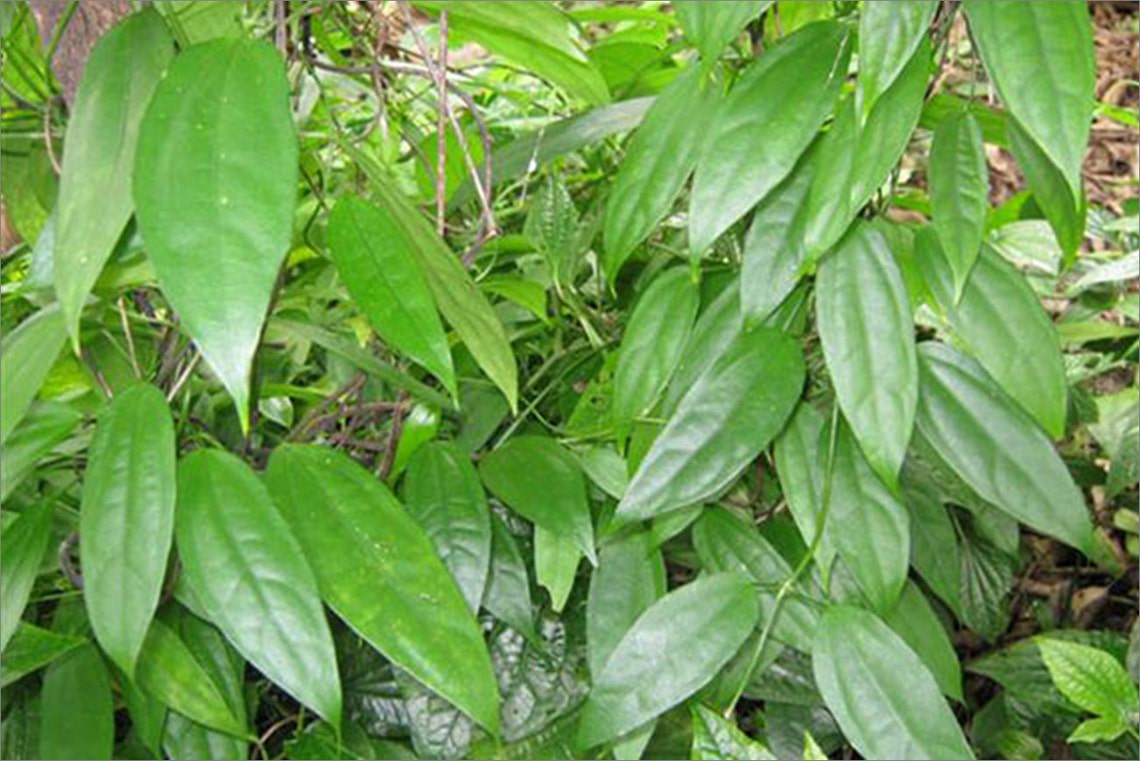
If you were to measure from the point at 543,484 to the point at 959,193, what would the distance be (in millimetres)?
279

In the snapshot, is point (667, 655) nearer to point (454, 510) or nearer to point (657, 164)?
point (454, 510)

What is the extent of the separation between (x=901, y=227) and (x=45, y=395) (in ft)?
1.75

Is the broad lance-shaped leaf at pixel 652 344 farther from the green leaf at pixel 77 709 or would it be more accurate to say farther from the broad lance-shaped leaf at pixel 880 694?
the green leaf at pixel 77 709

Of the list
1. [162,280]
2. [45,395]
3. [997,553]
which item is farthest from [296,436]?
[997,553]

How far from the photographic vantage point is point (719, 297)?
0.78m

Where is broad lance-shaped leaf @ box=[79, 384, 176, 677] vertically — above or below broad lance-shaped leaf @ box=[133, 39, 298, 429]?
below

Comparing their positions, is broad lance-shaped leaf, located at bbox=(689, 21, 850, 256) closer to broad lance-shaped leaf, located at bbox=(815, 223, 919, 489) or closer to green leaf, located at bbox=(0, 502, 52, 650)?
broad lance-shaped leaf, located at bbox=(815, 223, 919, 489)

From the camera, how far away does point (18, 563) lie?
67 centimetres

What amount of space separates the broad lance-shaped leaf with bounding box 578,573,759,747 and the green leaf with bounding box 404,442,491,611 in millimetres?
83

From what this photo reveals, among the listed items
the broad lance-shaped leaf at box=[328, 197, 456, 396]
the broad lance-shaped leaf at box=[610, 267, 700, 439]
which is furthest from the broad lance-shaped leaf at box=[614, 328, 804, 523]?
the broad lance-shaped leaf at box=[328, 197, 456, 396]

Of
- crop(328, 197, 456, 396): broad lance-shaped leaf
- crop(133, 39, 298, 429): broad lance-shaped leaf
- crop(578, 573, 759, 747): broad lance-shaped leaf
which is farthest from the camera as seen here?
crop(578, 573, 759, 747): broad lance-shaped leaf

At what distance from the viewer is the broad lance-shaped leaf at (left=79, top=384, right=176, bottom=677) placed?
59 cm

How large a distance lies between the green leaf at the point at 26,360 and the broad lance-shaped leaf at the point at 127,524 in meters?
0.04

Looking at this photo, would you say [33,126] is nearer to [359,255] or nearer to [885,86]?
[359,255]
